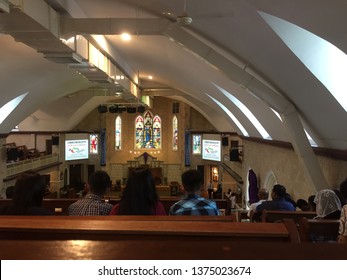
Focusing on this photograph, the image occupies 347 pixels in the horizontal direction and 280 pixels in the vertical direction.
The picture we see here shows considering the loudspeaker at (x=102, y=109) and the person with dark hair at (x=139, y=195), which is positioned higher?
the loudspeaker at (x=102, y=109)

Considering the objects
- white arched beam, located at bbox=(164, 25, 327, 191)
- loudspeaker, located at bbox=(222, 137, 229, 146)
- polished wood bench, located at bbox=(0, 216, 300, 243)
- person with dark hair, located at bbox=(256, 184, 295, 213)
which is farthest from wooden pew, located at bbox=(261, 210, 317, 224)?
loudspeaker, located at bbox=(222, 137, 229, 146)

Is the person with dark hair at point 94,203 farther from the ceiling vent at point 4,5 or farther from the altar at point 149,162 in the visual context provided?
the altar at point 149,162

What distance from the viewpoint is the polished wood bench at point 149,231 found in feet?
7.34

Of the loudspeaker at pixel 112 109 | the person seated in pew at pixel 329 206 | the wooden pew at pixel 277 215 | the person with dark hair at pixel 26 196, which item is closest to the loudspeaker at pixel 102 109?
the loudspeaker at pixel 112 109

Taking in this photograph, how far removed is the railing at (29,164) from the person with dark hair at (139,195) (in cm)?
1470

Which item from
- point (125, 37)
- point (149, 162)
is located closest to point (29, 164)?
point (149, 162)

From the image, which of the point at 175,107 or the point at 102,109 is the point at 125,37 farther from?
the point at 175,107

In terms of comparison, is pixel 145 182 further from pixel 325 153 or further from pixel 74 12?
pixel 325 153

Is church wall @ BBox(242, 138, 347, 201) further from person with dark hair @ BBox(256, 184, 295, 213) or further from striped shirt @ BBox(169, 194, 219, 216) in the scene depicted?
striped shirt @ BBox(169, 194, 219, 216)

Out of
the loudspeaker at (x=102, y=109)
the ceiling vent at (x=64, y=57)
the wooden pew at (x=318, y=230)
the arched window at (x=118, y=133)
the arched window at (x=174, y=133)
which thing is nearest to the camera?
the wooden pew at (x=318, y=230)

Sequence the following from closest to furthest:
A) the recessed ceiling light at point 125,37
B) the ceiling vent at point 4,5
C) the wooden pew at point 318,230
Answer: the wooden pew at point 318,230, the ceiling vent at point 4,5, the recessed ceiling light at point 125,37

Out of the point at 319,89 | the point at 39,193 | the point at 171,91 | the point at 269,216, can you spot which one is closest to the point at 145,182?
the point at 39,193

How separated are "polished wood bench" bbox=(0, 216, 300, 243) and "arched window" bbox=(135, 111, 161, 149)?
26.9 meters

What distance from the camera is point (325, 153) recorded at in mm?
7719
